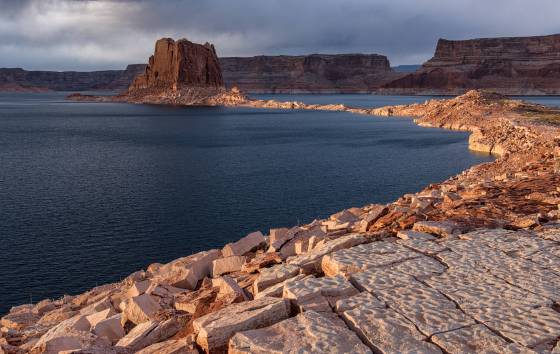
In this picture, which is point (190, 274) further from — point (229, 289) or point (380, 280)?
point (380, 280)

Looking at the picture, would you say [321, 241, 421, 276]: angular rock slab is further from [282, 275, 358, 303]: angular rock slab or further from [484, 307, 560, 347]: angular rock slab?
[484, 307, 560, 347]: angular rock slab

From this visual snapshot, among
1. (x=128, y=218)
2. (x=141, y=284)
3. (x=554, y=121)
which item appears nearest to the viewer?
(x=141, y=284)

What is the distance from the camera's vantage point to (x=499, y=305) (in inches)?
333

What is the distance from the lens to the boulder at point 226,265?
535 inches

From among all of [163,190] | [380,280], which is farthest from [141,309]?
[163,190]

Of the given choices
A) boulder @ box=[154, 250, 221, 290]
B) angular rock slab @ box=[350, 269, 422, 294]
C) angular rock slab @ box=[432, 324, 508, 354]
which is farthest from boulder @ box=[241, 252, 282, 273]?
angular rock slab @ box=[432, 324, 508, 354]

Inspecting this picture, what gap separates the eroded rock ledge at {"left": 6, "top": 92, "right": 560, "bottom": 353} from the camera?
296 inches

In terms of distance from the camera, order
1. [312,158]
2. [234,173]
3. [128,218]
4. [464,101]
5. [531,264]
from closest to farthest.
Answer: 1. [531,264]
2. [128,218]
3. [234,173]
4. [312,158]
5. [464,101]

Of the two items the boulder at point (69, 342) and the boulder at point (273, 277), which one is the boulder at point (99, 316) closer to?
the boulder at point (69, 342)

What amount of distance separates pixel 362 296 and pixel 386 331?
1.21m

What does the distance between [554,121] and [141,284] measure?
62.7 m

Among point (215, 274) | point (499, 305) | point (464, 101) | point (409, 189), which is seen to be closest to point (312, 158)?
point (409, 189)

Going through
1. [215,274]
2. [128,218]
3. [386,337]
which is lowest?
[128,218]

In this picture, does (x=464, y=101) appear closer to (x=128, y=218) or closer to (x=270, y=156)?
(x=270, y=156)
